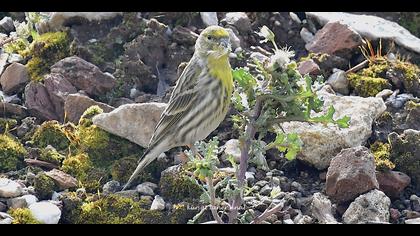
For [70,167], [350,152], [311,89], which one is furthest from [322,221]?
[70,167]

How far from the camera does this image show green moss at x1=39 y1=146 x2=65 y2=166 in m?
5.69

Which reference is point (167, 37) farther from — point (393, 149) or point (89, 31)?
point (393, 149)

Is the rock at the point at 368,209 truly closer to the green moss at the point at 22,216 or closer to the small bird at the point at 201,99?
the small bird at the point at 201,99

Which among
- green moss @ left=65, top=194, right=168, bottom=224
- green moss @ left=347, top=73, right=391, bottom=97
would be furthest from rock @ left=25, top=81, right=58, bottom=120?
green moss @ left=347, top=73, right=391, bottom=97

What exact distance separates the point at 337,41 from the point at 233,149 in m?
1.32

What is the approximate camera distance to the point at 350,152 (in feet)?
17.2

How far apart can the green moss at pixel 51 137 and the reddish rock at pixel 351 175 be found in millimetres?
1686

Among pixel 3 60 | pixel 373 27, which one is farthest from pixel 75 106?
pixel 373 27

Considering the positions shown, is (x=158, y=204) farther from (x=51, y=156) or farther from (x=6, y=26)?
(x=6, y=26)

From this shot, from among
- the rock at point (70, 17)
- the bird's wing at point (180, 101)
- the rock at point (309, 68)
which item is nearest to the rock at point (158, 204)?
the bird's wing at point (180, 101)

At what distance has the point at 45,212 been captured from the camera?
508cm

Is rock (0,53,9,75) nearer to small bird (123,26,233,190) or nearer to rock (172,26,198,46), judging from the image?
rock (172,26,198,46)

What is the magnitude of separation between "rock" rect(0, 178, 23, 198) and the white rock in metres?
2.60

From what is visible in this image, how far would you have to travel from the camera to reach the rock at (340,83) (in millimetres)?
6246
